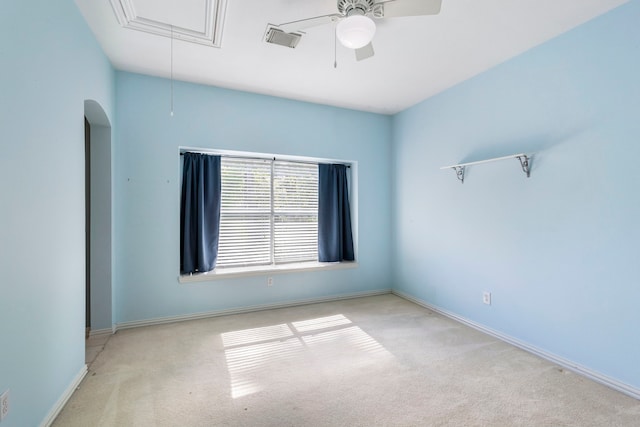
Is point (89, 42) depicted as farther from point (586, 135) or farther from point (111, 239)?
point (586, 135)

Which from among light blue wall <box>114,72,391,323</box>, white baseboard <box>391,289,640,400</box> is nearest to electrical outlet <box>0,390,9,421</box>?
light blue wall <box>114,72,391,323</box>

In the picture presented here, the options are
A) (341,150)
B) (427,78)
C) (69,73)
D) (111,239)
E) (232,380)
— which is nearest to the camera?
(69,73)

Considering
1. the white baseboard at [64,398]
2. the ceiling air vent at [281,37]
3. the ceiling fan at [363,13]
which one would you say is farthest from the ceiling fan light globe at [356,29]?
the white baseboard at [64,398]

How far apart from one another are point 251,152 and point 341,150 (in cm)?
132

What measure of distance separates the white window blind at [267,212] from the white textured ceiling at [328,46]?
104cm

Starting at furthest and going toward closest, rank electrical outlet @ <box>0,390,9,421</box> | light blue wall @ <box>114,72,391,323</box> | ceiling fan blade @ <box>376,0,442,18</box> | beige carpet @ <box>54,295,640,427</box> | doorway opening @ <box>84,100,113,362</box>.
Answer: light blue wall @ <box>114,72,391,323</box> → doorway opening @ <box>84,100,113,362</box> → beige carpet @ <box>54,295,640,427</box> → ceiling fan blade @ <box>376,0,442,18</box> → electrical outlet @ <box>0,390,9,421</box>

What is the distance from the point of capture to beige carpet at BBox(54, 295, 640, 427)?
1.85m

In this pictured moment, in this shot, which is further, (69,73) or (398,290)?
(398,290)

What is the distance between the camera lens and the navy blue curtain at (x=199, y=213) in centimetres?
356

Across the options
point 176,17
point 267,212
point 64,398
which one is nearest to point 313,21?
point 176,17

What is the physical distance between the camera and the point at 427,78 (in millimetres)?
3367

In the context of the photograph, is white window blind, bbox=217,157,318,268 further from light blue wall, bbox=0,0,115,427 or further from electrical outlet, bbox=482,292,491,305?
electrical outlet, bbox=482,292,491,305

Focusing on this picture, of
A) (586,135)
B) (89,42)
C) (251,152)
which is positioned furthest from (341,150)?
(89,42)

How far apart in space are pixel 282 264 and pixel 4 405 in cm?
300
